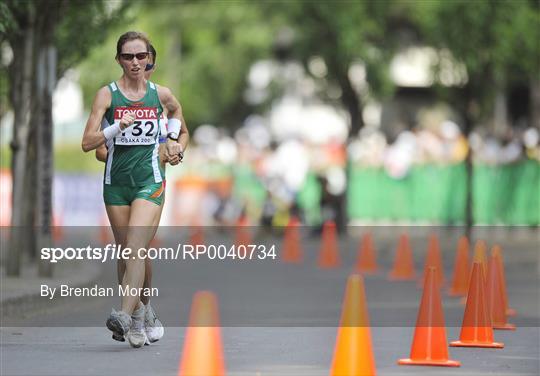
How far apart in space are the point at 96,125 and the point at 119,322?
4.37 feet

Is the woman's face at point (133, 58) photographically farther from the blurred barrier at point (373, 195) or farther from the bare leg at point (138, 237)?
the blurred barrier at point (373, 195)

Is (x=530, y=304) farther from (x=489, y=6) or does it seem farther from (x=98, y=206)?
(x=98, y=206)

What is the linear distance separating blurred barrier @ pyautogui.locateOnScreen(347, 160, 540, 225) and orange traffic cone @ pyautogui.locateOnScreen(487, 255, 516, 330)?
64.9 ft

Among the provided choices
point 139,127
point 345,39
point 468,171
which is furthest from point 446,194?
point 139,127

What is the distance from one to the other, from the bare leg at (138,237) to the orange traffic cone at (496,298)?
3327mm

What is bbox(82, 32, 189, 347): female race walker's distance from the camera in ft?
37.0

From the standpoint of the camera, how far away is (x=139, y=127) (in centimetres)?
1137

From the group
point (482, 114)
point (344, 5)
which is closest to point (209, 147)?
point (344, 5)

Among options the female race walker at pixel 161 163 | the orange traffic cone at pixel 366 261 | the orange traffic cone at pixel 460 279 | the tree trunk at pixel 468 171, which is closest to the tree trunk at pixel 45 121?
the orange traffic cone at pixel 460 279

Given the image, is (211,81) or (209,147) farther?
(211,81)

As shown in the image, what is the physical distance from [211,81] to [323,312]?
45.1m

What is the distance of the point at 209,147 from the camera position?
43.6 meters

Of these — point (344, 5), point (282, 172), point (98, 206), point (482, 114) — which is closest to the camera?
point (482, 114)

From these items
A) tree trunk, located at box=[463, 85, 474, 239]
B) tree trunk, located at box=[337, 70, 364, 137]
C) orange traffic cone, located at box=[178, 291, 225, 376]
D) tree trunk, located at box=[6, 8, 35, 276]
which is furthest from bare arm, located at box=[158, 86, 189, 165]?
tree trunk, located at box=[337, 70, 364, 137]
